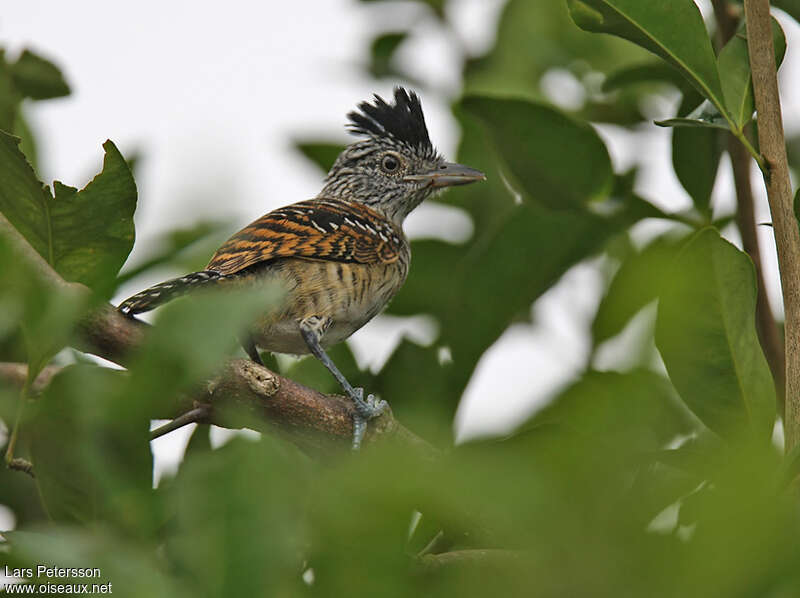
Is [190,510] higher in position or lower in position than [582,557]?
lower

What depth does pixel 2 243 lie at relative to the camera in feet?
3.40

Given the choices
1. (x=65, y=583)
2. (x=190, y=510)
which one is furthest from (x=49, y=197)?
(x=190, y=510)

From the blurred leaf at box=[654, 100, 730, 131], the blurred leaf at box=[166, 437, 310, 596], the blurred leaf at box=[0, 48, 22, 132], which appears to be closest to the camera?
the blurred leaf at box=[166, 437, 310, 596]

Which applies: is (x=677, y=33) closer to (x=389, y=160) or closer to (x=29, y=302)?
(x=29, y=302)

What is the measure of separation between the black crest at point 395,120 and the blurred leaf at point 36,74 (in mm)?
2139

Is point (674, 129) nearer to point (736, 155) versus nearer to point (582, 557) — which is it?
point (736, 155)

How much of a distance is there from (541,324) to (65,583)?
2469 millimetres

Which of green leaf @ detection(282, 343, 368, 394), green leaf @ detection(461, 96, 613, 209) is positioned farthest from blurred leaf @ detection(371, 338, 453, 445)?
green leaf @ detection(461, 96, 613, 209)

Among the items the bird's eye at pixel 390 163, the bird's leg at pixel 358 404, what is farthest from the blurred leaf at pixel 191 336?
the bird's eye at pixel 390 163

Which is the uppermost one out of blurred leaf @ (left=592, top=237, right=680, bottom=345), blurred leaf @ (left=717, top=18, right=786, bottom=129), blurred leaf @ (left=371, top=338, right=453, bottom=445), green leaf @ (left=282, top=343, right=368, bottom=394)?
blurred leaf @ (left=717, top=18, right=786, bottom=129)

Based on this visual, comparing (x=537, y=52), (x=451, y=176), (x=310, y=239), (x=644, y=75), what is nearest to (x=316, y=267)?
(x=310, y=239)

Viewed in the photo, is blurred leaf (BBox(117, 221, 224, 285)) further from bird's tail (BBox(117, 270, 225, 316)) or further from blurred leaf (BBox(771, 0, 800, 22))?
blurred leaf (BBox(771, 0, 800, 22))

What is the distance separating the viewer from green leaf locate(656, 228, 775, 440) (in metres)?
1.70

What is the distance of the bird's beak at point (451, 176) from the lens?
3639mm
